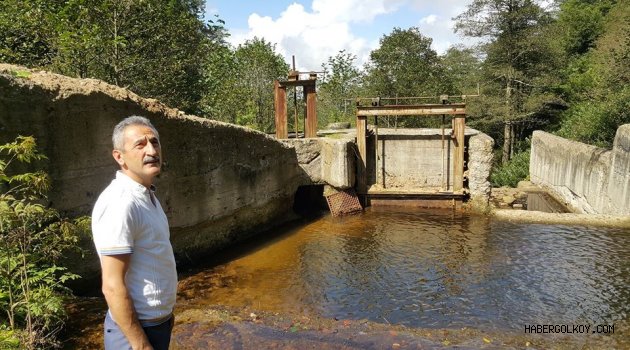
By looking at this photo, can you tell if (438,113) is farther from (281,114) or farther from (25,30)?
(25,30)

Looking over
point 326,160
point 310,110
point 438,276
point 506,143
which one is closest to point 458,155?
point 326,160

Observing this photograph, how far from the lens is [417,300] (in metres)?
6.37

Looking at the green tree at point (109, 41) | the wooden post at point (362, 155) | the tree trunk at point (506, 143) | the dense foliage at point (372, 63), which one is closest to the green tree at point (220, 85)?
the dense foliage at point (372, 63)

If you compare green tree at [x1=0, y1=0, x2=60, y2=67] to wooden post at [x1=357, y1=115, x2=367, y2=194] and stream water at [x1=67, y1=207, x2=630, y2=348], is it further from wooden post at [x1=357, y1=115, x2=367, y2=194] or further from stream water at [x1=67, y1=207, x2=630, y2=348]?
wooden post at [x1=357, y1=115, x2=367, y2=194]

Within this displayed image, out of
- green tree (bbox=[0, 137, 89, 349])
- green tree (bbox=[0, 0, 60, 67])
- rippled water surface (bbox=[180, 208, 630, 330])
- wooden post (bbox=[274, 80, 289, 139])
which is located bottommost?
rippled water surface (bbox=[180, 208, 630, 330])

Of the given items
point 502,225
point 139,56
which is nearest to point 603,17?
point 502,225

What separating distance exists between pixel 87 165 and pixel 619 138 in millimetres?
10701

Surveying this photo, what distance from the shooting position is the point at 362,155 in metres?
12.6

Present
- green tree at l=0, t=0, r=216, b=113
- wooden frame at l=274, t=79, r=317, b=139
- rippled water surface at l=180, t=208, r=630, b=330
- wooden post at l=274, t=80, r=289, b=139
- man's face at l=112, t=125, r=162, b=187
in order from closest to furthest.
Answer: man's face at l=112, t=125, r=162, b=187
rippled water surface at l=180, t=208, r=630, b=330
green tree at l=0, t=0, r=216, b=113
wooden frame at l=274, t=79, r=317, b=139
wooden post at l=274, t=80, r=289, b=139

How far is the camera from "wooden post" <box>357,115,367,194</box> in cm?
1237

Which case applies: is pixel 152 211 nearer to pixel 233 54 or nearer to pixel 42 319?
pixel 42 319

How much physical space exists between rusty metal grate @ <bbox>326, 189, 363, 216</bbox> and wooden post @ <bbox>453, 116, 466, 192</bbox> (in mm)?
2674

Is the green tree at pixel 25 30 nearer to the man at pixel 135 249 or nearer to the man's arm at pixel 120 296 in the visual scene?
the man at pixel 135 249

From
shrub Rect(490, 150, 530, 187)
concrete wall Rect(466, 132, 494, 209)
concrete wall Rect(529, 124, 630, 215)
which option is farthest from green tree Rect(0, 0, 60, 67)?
shrub Rect(490, 150, 530, 187)
